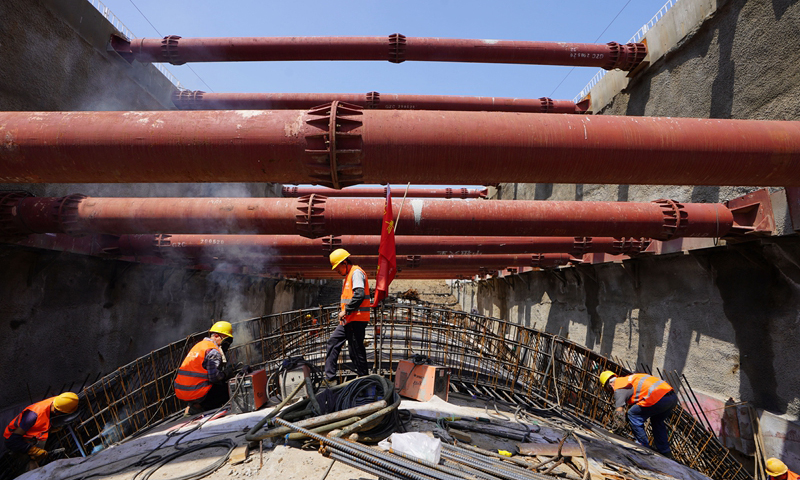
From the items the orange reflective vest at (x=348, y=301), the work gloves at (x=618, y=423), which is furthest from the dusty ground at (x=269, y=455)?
the work gloves at (x=618, y=423)

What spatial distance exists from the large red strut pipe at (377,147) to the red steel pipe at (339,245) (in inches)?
189

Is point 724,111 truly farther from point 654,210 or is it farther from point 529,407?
point 529,407

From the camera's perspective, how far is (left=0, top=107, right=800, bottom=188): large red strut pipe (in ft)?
10.8

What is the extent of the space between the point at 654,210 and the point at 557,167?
136 inches

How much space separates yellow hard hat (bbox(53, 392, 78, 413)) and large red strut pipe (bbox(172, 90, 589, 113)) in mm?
6647

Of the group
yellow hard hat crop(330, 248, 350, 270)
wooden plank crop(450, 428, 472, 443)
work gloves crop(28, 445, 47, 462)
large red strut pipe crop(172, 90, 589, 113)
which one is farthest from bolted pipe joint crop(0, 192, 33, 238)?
wooden plank crop(450, 428, 472, 443)

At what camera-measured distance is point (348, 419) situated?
168 inches

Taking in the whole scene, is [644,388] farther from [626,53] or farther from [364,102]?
[364,102]

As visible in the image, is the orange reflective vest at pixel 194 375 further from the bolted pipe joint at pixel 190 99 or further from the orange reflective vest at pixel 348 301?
the bolted pipe joint at pixel 190 99

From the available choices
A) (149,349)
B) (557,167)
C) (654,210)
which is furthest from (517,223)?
(149,349)

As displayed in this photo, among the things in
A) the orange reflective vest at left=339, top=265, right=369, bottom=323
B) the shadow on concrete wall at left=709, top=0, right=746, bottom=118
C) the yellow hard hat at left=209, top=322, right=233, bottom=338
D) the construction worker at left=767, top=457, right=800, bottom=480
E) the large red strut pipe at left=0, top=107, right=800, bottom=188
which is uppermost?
the shadow on concrete wall at left=709, top=0, right=746, bottom=118

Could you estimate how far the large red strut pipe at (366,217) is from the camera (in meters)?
5.75

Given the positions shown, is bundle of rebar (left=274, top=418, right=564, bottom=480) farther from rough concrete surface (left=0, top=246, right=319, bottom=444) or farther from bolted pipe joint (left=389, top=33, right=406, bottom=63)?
bolted pipe joint (left=389, top=33, right=406, bottom=63)

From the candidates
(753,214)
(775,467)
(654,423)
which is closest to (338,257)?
(654,423)
